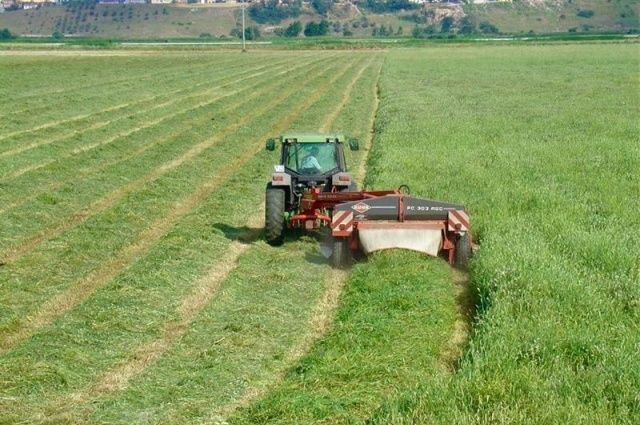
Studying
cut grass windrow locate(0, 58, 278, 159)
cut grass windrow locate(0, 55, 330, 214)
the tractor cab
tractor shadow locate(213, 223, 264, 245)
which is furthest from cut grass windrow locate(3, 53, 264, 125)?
the tractor cab

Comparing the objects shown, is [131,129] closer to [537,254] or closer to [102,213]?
[102,213]

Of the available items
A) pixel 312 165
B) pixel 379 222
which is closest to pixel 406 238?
pixel 379 222

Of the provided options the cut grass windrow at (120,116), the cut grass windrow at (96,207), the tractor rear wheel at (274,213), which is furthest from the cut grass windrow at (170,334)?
the cut grass windrow at (120,116)

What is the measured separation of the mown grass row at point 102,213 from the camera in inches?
485

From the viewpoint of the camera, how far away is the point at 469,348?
8.98 metres

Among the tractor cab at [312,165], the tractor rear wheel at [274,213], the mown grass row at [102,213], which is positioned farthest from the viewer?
the tractor cab at [312,165]

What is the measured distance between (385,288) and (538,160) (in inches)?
415

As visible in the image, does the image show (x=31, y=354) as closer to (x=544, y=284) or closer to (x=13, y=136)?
(x=544, y=284)

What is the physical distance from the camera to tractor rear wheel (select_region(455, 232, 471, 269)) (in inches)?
505

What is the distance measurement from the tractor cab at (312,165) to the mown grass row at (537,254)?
2293 millimetres

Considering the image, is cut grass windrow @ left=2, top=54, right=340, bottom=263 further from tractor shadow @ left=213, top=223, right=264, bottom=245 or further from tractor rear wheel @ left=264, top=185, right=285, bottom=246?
tractor rear wheel @ left=264, top=185, right=285, bottom=246

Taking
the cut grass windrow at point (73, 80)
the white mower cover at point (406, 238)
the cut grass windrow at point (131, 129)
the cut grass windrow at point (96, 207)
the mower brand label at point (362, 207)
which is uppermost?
the mower brand label at point (362, 207)

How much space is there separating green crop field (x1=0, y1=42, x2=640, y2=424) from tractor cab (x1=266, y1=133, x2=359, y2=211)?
863 millimetres

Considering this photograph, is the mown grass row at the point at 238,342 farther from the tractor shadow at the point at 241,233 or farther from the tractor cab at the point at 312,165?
the tractor cab at the point at 312,165
